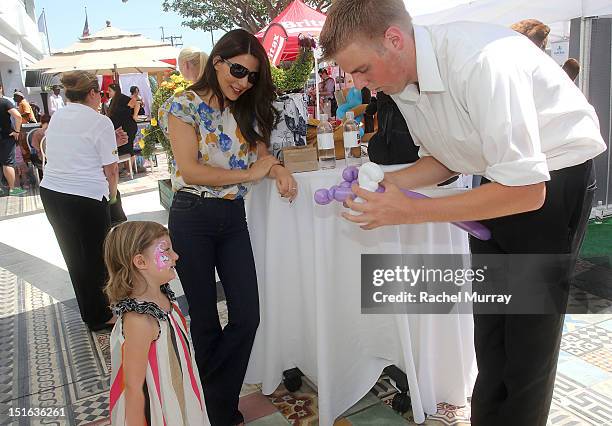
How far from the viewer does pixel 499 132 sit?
3.72 ft

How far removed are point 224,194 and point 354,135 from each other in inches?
29.3

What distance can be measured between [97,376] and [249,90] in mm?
1823

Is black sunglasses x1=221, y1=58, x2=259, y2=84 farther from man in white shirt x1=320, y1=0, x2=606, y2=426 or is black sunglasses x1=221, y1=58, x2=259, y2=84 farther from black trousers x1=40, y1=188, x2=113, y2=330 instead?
black trousers x1=40, y1=188, x2=113, y2=330

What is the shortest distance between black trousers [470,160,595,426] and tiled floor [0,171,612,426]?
2.35 feet

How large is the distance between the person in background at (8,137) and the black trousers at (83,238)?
642cm

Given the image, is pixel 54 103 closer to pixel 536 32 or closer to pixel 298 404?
pixel 536 32

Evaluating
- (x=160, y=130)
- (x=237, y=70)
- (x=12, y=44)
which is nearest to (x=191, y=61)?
(x=160, y=130)

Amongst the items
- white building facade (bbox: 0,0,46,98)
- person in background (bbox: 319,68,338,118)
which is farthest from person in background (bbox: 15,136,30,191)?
white building facade (bbox: 0,0,46,98)

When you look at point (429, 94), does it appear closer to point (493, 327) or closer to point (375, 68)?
point (375, 68)

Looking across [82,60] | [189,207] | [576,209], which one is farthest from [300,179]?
[82,60]

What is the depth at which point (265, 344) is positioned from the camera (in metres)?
2.52

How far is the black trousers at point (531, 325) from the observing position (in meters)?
1.37

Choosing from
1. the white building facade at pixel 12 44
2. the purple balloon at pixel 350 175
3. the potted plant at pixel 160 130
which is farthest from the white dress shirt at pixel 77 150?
the white building facade at pixel 12 44

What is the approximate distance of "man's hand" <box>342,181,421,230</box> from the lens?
1299mm
